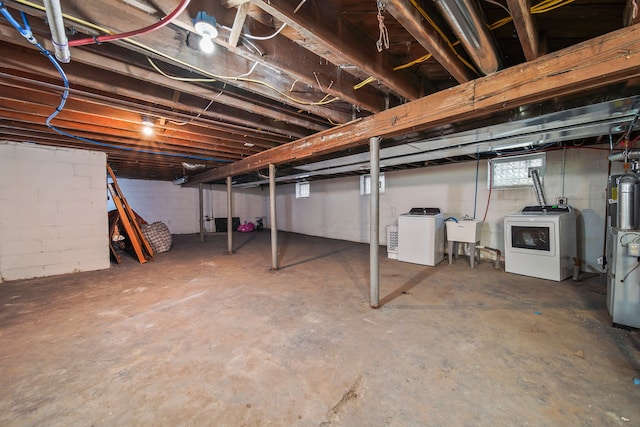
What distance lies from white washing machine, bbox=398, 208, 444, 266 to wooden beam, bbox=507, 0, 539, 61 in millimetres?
2848

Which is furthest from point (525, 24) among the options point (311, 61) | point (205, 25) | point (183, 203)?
point (183, 203)

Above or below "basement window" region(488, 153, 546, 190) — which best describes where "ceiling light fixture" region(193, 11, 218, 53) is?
above

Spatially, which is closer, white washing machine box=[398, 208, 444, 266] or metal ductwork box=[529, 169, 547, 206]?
metal ductwork box=[529, 169, 547, 206]

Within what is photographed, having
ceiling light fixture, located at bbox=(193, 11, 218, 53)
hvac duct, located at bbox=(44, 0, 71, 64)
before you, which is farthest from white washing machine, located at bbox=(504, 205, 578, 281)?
hvac duct, located at bbox=(44, 0, 71, 64)

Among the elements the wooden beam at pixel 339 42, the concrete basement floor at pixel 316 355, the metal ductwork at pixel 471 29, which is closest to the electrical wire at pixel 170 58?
the wooden beam at pixel 339 42

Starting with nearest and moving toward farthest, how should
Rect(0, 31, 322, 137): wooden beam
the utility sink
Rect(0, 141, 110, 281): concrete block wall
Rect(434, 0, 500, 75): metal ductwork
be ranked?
Rect(434, 0, 500, 75): metal ductwork → Rect(0, 31, 322, 137): wooden beam → Rect(0, 141, 110, 281): concrete block wall → the utility sink

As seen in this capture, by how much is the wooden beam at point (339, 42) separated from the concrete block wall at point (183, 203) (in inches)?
337

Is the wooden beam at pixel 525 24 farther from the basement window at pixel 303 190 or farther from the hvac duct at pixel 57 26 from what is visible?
the basement window at pixel 303 190

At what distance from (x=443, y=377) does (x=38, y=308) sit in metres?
3.82

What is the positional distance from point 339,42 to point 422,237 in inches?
137

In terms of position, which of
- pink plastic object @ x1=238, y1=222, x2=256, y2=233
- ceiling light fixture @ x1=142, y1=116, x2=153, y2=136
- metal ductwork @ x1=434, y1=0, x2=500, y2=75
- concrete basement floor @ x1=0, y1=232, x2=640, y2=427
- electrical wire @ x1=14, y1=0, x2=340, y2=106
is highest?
ceiling light fixture @ x1=142, y1=116, x2=153, y2=136

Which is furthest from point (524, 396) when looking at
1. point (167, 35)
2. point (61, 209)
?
point (61, 209)

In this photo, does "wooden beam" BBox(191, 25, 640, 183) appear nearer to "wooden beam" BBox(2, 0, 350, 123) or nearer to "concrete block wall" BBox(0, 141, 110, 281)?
"wooden beam" BBox(2, 0, 350, 123)

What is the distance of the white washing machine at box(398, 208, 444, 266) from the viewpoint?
4.04m
